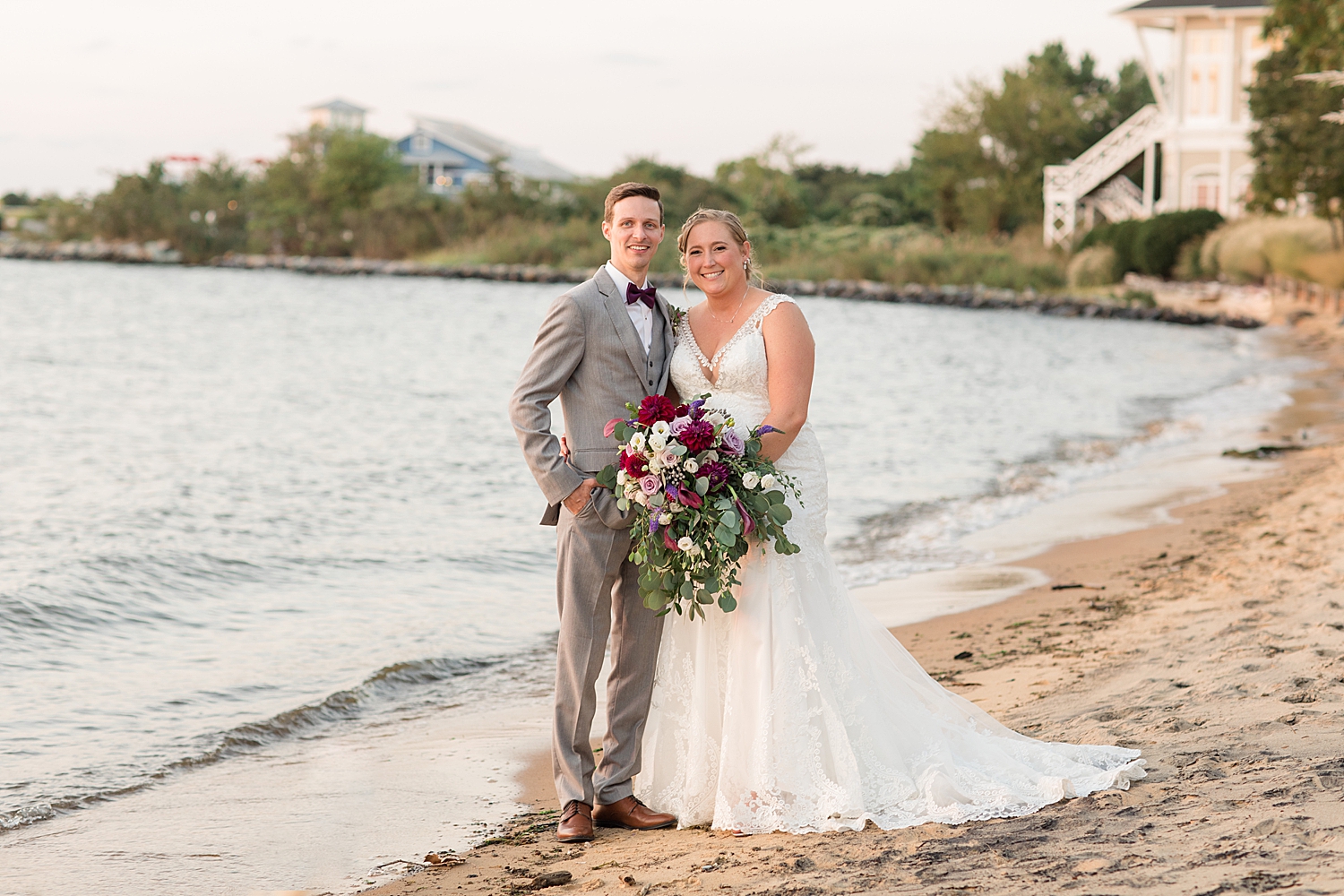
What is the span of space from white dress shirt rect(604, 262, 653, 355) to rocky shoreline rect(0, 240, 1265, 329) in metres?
16.2

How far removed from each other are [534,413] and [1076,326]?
34.2m

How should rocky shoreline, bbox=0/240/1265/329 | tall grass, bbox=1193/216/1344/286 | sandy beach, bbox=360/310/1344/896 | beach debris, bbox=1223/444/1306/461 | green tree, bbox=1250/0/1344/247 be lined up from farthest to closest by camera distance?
rocky shoreline, bbox=0/240/1265/329, tall grass, bbox=1193/216/1344/286, green tree, bbox=1250/0/1344/247, beach debris, bbox=1223/444/1306/461, sandy beach, bbox=360/310/1344/896

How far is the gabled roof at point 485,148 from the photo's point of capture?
276 ft

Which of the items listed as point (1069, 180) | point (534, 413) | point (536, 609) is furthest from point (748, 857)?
point (1069, 180)

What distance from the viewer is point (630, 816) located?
4.68 meters

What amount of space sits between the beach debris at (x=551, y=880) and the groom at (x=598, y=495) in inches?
12.4

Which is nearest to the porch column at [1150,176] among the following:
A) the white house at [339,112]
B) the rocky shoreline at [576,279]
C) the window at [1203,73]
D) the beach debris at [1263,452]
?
the window at [1203,73]

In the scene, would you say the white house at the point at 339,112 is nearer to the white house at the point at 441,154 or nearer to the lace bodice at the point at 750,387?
the white house at the point at 441,154

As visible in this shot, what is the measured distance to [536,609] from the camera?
9.30 metres

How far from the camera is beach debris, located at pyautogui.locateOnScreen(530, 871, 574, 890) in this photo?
13.9 feet

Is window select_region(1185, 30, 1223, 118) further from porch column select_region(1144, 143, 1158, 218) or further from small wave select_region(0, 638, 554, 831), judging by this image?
small wave select_region(0, 638, 554, 831)

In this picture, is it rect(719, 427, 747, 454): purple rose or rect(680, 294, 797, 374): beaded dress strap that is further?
rect(680, 294, 797, 374): beaded dress strap

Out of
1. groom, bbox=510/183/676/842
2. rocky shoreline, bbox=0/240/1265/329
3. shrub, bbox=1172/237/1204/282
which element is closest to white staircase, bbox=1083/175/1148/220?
rocky shoreline, bbox=0/240/1265/329

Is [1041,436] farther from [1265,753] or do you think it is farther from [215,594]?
[1265,753]
